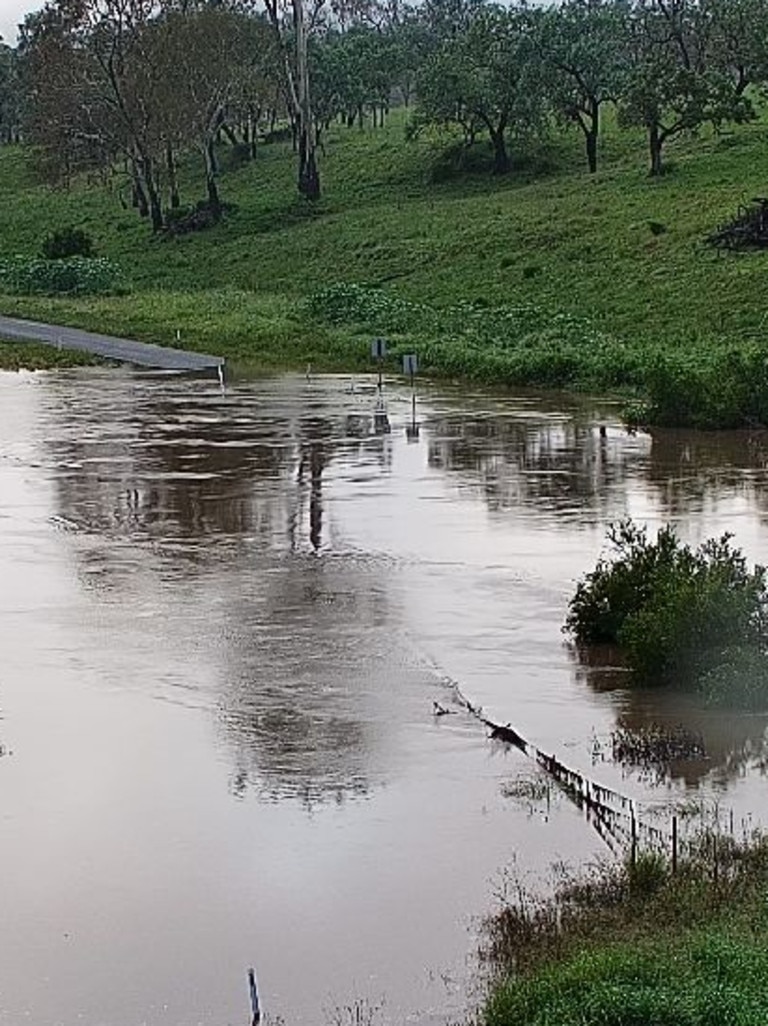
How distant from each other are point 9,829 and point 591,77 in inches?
2069

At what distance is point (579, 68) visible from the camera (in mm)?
60656

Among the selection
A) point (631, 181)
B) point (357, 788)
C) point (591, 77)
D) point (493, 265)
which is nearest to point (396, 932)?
point (357, 788)

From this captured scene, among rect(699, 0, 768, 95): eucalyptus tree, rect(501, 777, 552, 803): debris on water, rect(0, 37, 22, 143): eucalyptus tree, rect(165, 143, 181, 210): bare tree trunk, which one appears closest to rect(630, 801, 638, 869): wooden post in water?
rect(501, 777, 552, 803): debris on water

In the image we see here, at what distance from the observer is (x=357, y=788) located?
39.3ft

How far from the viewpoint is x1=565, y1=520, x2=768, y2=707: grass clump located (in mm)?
13766

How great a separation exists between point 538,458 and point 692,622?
41.0 ft

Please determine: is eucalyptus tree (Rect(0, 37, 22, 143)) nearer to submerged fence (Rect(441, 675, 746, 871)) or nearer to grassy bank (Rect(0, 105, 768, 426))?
grassy bank (Rect(0, 105, 768, 426))

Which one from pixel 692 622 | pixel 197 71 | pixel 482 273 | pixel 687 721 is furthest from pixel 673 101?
pixel 687 721

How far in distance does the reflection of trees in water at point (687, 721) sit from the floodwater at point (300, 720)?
0.03 m

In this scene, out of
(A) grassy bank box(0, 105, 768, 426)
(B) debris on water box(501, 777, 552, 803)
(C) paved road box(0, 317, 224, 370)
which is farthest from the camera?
(C) paved road box(0, 317, 224, 370)

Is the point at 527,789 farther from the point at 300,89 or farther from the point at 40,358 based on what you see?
the point at 300,89

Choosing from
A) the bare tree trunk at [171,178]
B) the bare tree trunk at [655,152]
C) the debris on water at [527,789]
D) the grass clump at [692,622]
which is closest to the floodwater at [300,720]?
the debris on water at [527,789]

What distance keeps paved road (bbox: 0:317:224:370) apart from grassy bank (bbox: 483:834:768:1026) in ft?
101

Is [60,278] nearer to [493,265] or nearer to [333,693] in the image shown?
[493,265]
